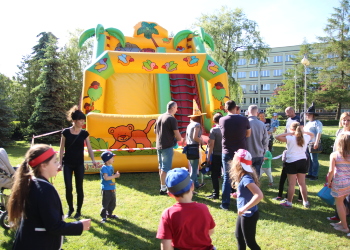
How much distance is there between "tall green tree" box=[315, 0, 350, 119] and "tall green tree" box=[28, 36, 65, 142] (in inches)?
1142

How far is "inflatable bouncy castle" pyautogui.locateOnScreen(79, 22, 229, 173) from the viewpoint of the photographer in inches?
276

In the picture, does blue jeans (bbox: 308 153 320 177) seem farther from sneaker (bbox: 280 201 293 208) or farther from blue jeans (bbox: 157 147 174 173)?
blue jeans (bbox: 157 147 174 173)

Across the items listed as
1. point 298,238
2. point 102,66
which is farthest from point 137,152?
point 298,238

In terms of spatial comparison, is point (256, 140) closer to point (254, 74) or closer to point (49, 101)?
point (49, 101)

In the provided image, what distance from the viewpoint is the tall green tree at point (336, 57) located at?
32.1 meters

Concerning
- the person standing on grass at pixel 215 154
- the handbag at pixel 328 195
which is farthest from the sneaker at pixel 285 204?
the person standing on grass at pixel 215 154

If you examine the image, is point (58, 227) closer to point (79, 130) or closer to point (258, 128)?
point (79, 130)

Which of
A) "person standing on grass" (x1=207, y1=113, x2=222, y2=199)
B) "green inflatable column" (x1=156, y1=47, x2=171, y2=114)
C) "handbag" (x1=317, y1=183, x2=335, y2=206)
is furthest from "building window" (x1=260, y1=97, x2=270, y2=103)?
"handbag" (x1=317, y1=183, x2=335, y2=206)

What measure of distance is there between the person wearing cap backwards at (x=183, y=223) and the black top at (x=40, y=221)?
65 cm

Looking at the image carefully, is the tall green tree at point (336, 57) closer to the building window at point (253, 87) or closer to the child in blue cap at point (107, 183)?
the building window at point (253, 87)

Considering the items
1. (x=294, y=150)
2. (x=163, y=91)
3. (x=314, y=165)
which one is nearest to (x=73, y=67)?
(x=163, y=91)

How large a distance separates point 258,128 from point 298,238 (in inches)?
77.4

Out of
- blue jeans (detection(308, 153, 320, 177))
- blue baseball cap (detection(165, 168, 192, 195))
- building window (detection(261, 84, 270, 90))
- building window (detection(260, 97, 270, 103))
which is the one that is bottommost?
blue jeans (detection(308, 153, 320, 177))

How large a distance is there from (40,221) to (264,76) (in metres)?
52.8
